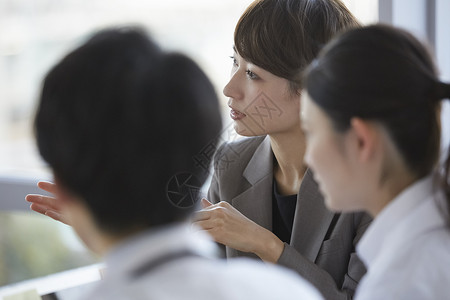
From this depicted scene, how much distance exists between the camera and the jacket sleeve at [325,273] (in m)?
1.37

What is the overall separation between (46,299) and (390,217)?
79 cm

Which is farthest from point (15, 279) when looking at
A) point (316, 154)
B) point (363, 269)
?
point (316, 154)

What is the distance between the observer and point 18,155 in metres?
2.55

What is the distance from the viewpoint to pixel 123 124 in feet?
2.34

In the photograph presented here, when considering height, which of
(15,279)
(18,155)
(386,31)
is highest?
(386,31)

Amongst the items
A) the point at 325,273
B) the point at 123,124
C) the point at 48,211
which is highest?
the point at 123,124

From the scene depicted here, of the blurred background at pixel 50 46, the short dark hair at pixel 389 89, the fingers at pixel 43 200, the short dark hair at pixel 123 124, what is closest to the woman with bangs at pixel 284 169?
the fingers at pixel 43 200

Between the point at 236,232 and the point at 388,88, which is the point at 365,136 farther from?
the point at 236,232

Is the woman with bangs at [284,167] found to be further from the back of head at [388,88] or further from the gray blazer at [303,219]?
the back of head at [388,88]

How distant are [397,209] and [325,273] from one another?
481 mm

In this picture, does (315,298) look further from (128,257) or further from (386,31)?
(386,31)

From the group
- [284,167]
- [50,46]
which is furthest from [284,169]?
[50,46]

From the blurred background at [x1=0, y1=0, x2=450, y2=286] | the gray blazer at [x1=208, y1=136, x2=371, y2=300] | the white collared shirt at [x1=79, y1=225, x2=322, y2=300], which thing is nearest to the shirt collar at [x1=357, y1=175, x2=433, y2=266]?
the white collared shirt at [x1=79, y1=225, x2=322, y2=300]

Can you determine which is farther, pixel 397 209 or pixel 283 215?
pixel 283 215
